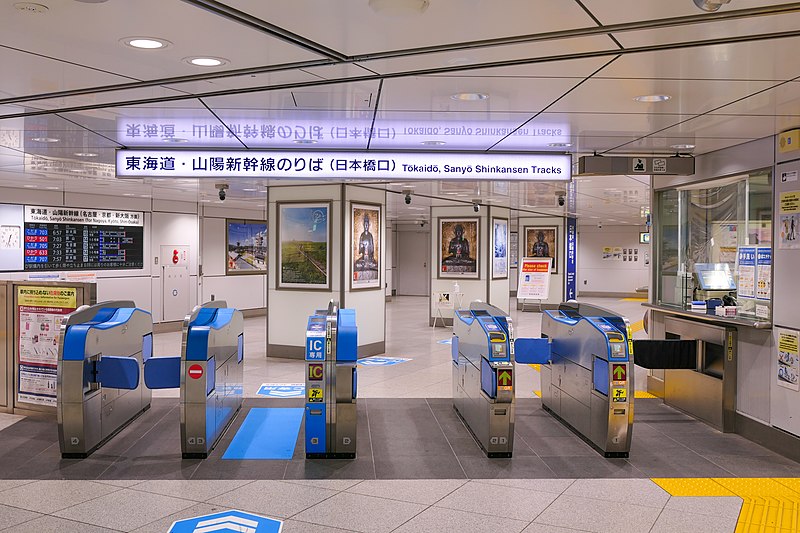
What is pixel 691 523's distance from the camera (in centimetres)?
432

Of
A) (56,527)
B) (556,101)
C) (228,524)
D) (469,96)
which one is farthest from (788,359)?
(56,527)

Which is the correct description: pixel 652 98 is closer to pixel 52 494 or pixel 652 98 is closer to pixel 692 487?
pixel 692 487

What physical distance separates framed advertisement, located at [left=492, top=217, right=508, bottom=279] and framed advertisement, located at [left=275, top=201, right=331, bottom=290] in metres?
5.73

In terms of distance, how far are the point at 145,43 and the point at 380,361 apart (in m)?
7.69

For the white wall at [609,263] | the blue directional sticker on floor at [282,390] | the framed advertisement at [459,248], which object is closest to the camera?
the blue directional sticker on floor at [282,390]

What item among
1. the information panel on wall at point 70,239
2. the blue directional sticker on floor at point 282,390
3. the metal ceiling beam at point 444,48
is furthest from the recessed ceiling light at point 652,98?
the information panel on wall at point 70,239

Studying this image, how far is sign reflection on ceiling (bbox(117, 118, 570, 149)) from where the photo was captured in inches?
226

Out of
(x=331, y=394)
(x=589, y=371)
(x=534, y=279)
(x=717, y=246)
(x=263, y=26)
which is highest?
(x=263, y=26)

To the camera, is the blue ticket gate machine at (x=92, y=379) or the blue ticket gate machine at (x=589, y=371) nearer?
the blue ticket gate machine at (x=92, y=379)

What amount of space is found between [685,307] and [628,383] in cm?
254

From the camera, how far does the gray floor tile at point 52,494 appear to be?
14.8 ft

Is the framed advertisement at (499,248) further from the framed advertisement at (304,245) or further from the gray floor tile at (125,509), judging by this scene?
the gray floor tile at (125,509)

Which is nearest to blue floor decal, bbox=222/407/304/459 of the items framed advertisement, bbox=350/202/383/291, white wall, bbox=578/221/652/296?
framed advertisement, bbox=350/202/383/291

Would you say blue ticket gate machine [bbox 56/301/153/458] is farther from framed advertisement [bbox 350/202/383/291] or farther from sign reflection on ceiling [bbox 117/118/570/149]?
framed advertisement [bbox 350/202/383/291]
